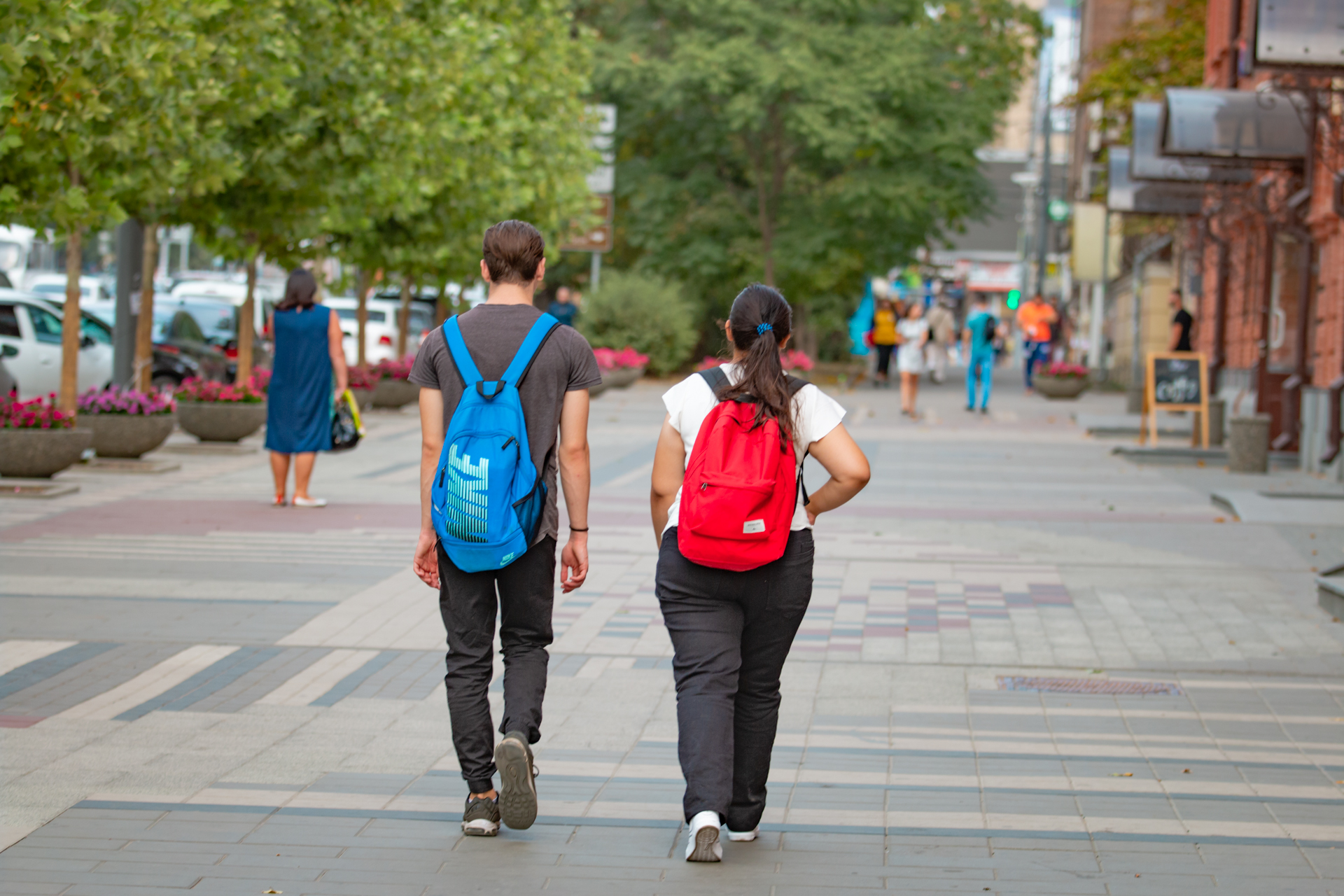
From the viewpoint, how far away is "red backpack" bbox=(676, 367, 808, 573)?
13.5ft

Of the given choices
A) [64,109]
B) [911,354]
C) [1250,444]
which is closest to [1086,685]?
[64,109]

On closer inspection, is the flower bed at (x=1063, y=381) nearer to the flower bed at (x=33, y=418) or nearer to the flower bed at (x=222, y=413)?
the flower bed at (x=222, y=413)

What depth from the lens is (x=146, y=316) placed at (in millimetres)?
→ 17281

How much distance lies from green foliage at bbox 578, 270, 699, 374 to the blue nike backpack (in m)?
28.6

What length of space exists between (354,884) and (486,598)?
861mm

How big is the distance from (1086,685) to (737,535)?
10.6ft

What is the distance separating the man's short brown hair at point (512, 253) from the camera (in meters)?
4.53

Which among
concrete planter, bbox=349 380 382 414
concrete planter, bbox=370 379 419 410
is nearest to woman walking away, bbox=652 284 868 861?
concrete planter, bbox=349 380 382 414

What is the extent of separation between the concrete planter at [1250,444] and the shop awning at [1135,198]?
7187 millimetres

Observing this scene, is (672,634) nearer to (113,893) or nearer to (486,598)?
(486,598)

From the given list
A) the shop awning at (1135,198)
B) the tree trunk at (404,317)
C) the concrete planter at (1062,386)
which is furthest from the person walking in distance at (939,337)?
the tree trunk at (404,317)

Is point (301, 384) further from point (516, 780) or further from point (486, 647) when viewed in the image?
point (516, 780)

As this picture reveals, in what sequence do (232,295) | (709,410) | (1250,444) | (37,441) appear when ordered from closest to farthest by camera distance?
(709,410), (37,441), (1250,444), (232,295)

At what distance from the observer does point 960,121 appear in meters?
34.4
